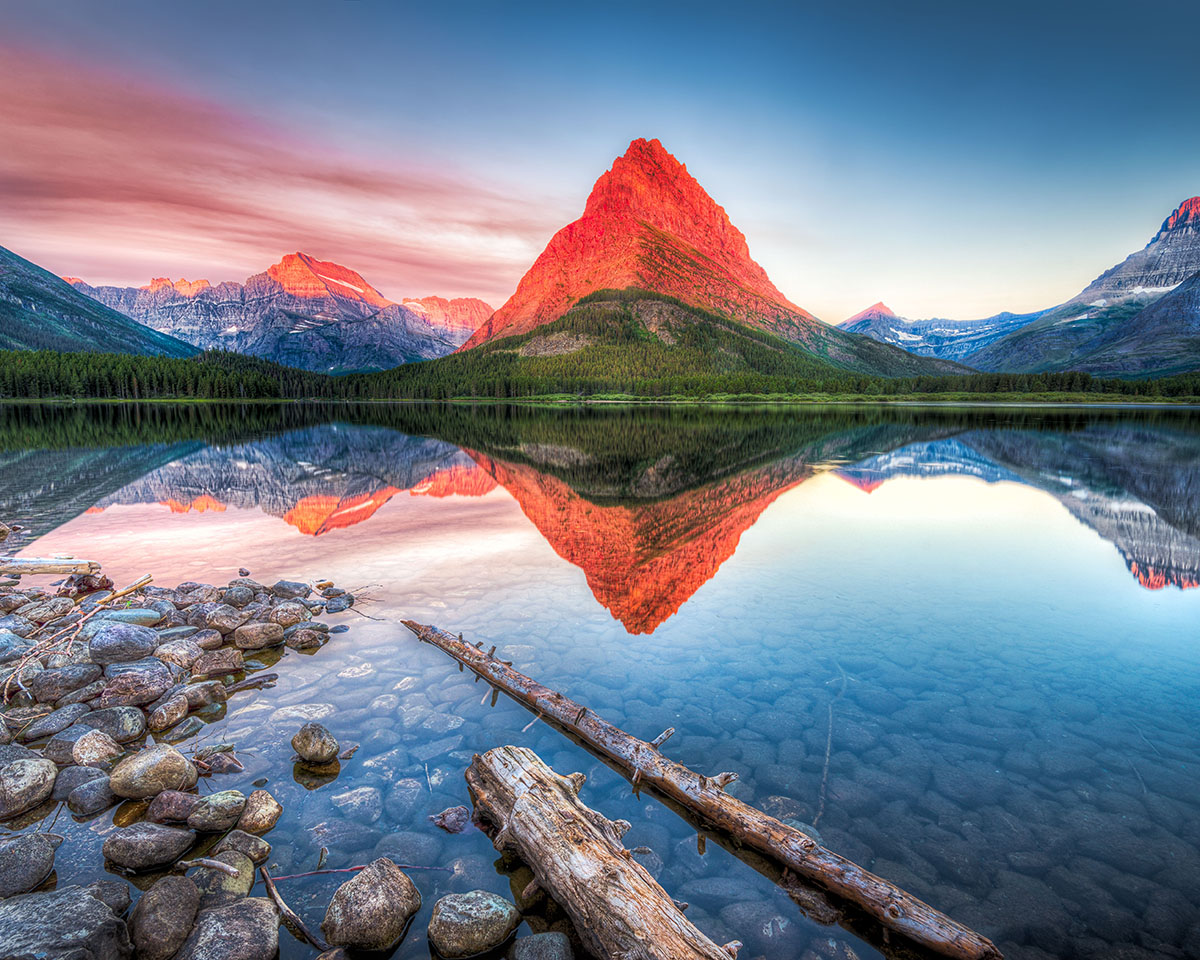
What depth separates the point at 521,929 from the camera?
6.18 m

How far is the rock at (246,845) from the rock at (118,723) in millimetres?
3745

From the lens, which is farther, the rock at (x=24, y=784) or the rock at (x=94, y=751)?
the rock at (x=94, y=751)

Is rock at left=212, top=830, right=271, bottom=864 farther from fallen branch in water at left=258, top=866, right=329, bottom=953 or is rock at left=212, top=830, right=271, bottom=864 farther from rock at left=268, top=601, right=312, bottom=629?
rock at left=268, top=601, right=312, bottom=629

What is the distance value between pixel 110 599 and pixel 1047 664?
21644mm

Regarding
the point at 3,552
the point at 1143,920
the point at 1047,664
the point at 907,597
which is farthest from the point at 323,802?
the point at 3,552

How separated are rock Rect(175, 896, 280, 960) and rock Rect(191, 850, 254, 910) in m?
0.25

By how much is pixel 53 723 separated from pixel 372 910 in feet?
24.2

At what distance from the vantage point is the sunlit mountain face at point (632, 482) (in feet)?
66.3

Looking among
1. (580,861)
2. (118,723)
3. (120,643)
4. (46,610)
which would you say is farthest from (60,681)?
(580,861)

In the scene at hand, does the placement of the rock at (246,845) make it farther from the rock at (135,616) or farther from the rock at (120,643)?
the rock at (135,616)

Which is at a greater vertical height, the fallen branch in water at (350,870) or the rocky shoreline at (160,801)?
the rocky shoreline at (160,801)

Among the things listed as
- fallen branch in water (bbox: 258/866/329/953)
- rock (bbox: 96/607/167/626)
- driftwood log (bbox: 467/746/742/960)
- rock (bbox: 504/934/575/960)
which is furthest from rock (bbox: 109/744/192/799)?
rock (bbox: 96/607/167/626)

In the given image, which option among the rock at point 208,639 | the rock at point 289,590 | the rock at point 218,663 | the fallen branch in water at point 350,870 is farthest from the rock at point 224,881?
the rock at point 289,590

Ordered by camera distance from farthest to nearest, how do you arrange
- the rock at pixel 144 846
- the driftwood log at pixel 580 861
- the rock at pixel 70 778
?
the rock at pixel 70 778, the rock at pixel 144 846, the driftwood log at pixel 580 861
